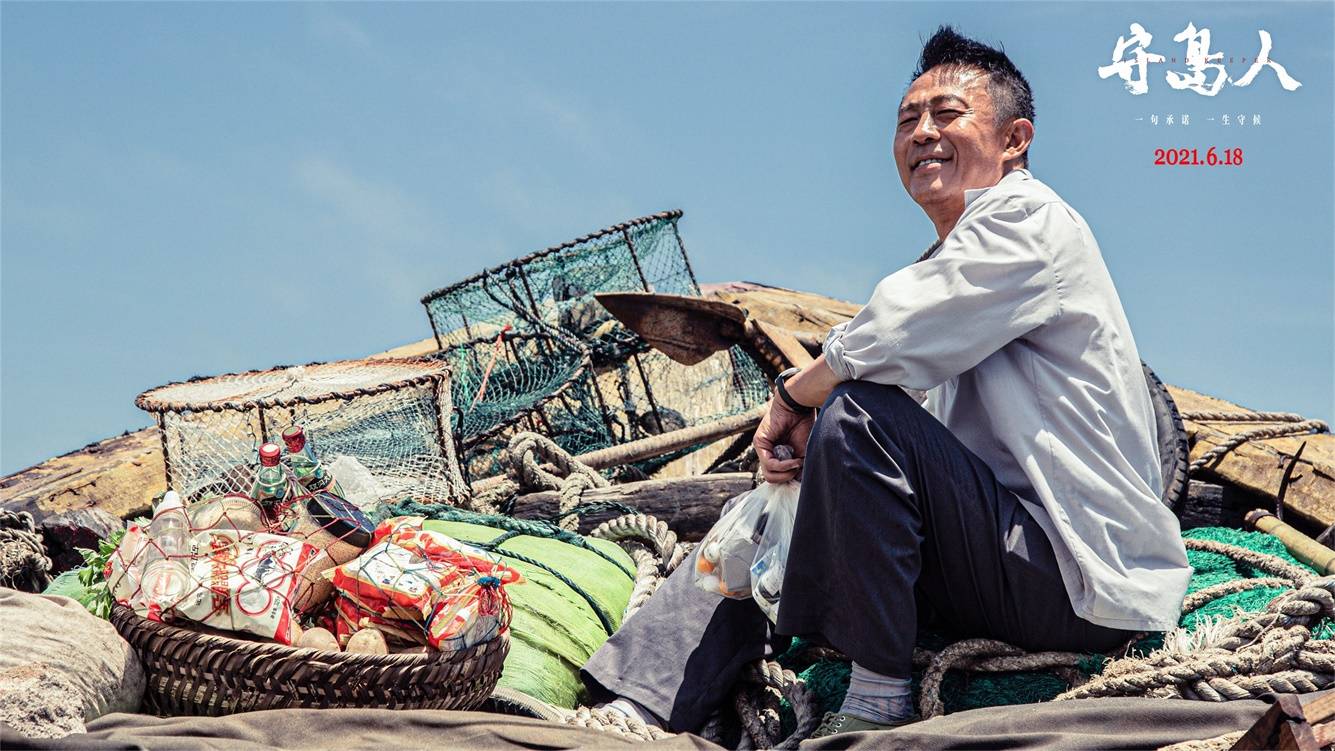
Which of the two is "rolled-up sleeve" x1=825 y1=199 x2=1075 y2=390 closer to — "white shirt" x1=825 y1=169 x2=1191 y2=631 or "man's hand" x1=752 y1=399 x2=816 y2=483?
"white shirt" x1=825 y1=169 x2=1191 y2=631

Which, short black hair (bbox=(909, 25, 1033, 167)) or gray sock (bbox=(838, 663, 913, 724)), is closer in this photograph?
gray sock (bbox=(838, 663, 913, 724))

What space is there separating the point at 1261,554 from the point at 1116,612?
3.72ft

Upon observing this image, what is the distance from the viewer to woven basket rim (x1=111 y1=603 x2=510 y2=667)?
2.53 m

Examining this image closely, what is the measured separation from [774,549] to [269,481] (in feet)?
3.77

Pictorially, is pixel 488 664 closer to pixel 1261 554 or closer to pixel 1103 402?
pixel 1103 402

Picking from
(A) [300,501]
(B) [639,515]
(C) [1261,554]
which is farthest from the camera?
(B) [639,515]

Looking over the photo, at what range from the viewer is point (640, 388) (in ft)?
22.8

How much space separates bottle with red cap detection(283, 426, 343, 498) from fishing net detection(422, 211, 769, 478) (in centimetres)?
308

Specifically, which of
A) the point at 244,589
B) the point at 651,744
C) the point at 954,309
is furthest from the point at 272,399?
the point at 954,309

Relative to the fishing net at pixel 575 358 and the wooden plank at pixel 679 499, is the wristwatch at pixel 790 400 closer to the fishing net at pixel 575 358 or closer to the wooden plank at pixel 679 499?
the wooden plank at pixel 679 499

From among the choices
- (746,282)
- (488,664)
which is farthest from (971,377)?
(746,282)

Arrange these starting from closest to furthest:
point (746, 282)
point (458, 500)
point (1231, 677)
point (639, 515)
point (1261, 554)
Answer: point (1231, 677), point (1261, 554), point (639, 515), point (458, 500), point (746, 282)

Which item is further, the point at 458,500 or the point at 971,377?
the point at 458,500

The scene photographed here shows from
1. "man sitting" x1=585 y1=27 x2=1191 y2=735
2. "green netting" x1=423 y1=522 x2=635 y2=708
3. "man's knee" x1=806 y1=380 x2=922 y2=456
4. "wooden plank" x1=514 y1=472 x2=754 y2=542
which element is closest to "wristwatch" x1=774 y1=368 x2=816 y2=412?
"man sitting" x1=585 y1=27 x2=1191 y2=735
